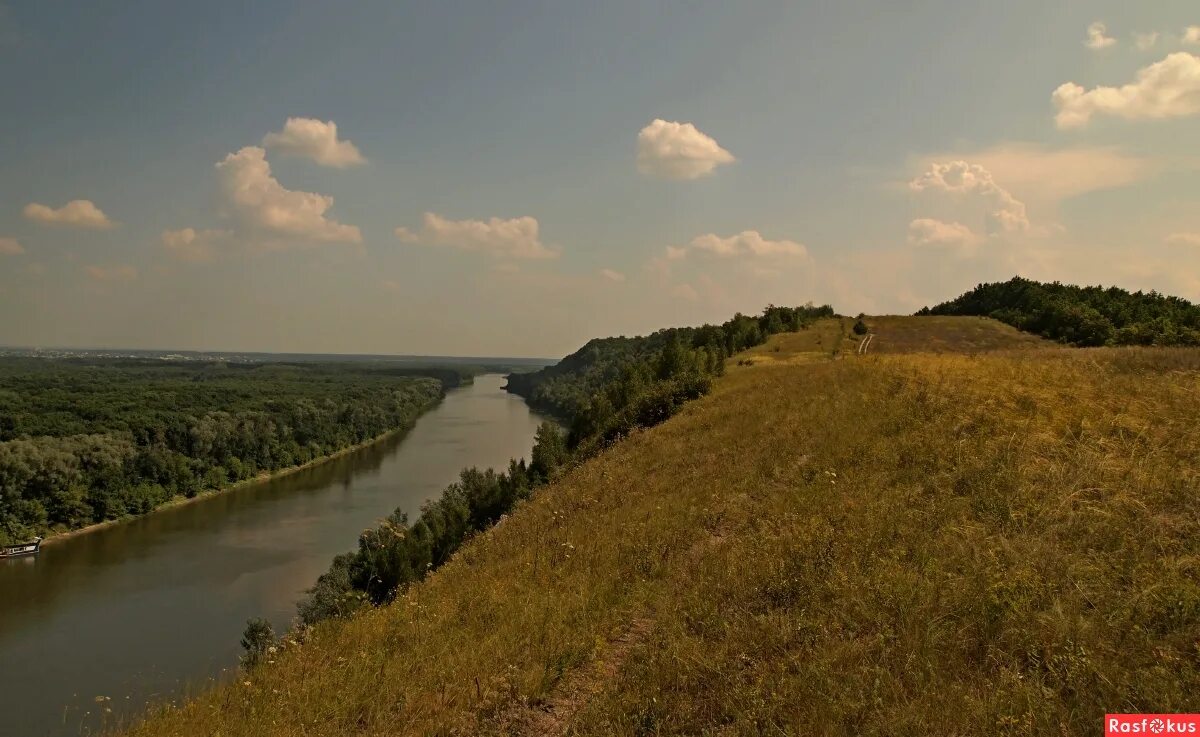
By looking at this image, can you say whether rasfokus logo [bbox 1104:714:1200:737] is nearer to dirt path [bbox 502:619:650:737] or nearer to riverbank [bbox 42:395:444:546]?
dirt path [bbox 502:619:650:737]

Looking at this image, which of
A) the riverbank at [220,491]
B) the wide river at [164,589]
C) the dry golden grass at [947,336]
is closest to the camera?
the wide river at [164,589]

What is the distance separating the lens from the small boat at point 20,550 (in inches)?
1852

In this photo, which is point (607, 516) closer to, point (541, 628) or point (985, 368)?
point (541, 628)

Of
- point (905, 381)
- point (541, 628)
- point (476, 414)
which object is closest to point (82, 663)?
point (541, 628)

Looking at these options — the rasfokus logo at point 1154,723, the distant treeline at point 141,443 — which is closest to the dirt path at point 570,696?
the rasfokus logo at point 1154,723

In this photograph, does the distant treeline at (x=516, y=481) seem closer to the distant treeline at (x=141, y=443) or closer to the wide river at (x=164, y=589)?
the wide river at (x=164, y=589)

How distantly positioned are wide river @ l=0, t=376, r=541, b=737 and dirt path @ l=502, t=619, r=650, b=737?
4108 mm

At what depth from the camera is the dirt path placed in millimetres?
5176

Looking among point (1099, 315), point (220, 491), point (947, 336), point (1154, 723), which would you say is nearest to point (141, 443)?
point (220, 491)

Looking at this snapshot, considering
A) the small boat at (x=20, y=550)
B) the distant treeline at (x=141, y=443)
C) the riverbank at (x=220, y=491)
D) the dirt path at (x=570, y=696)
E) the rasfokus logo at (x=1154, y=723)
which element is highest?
the rasfokus logo at (x=1154, y=723)

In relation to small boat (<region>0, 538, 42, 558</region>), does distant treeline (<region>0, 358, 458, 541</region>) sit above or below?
above

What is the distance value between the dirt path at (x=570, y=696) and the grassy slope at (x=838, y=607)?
0.02 meters

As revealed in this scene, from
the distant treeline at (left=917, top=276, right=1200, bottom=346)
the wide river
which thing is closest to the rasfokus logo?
the wide river

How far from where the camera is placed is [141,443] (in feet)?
242
